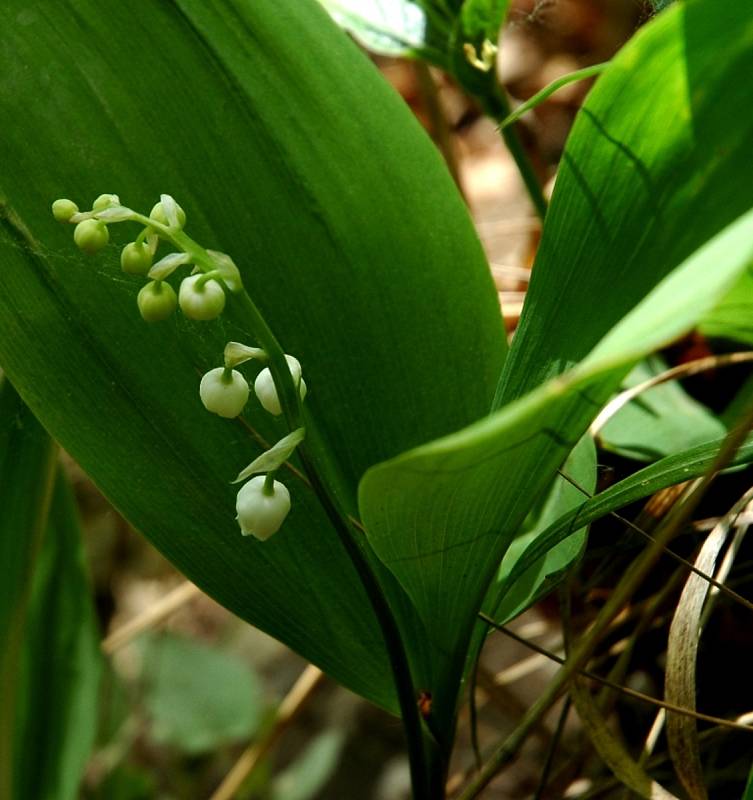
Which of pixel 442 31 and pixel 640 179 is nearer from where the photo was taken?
pixel 640 179

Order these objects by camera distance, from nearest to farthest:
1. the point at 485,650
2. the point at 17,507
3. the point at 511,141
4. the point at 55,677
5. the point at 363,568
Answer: the point at 363,568
the point at 17,507
the point at 511,141
the point at 55,677
the point at 485,650

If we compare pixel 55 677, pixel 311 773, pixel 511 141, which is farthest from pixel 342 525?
pixel 311 773

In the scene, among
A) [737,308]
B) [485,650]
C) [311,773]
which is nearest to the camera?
[737,308]

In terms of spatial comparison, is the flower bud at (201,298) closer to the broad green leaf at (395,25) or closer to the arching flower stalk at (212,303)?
the arching flower stalk at (212,303)

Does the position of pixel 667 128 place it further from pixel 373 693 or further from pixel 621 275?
pixel 373 693

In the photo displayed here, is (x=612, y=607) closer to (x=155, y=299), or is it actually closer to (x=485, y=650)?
(x=155, y=299)

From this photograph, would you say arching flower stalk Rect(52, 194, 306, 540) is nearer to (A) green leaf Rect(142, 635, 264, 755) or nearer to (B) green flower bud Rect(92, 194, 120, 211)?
(B) green flower bud Rect(92, 194, 120, 211)
